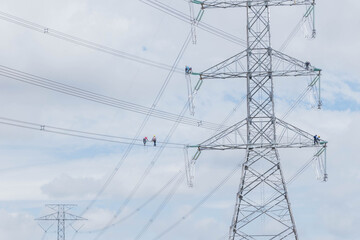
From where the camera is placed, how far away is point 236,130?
2899 inches

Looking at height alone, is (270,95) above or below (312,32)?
below

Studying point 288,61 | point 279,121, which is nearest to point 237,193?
point 279,121

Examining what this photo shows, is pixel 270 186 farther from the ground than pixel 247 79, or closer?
closer

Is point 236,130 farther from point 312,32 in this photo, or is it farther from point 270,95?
point 312,32

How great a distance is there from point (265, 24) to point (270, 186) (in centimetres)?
1518

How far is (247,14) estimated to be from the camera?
252 feet

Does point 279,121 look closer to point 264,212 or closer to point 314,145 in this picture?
point 314,145

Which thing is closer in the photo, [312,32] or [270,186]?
[270,186]

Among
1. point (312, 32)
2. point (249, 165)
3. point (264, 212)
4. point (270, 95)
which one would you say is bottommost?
point (264, 212)

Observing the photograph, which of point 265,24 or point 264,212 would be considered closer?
point 264,212

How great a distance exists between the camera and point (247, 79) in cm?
7531

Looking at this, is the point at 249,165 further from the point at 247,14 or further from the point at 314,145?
the point at 247,14

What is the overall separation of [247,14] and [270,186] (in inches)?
641

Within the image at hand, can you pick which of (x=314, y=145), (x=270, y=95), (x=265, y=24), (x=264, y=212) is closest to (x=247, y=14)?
(x=265, y=24)
